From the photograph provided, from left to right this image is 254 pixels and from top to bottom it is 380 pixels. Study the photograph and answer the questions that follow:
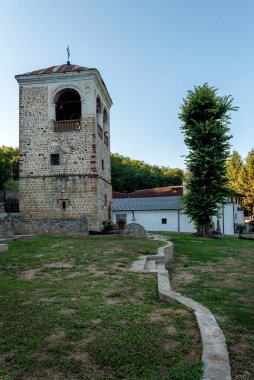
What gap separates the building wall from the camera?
18.2m

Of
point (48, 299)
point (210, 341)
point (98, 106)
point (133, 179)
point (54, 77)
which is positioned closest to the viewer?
point (210, 341)

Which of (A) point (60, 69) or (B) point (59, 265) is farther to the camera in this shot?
(A) point (60, 69)

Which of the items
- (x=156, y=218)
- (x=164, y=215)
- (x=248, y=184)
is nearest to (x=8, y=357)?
(x=164, y=215)

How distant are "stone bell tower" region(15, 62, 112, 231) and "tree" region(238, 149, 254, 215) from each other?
28.4m

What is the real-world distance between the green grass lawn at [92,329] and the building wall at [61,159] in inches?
429

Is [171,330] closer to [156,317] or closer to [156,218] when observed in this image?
[156,317]

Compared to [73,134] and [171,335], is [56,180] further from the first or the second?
[171,335]

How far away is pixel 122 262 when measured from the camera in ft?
29.2

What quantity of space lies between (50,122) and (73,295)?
1495 cm

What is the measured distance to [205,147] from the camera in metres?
21.6

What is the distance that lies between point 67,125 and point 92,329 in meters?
15.9

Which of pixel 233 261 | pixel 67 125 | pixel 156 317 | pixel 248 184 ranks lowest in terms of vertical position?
pixel 233 261

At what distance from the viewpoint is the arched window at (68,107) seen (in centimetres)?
2000

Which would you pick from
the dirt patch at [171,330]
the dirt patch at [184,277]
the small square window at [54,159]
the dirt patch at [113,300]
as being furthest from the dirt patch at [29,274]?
the small square window at [54,159]
